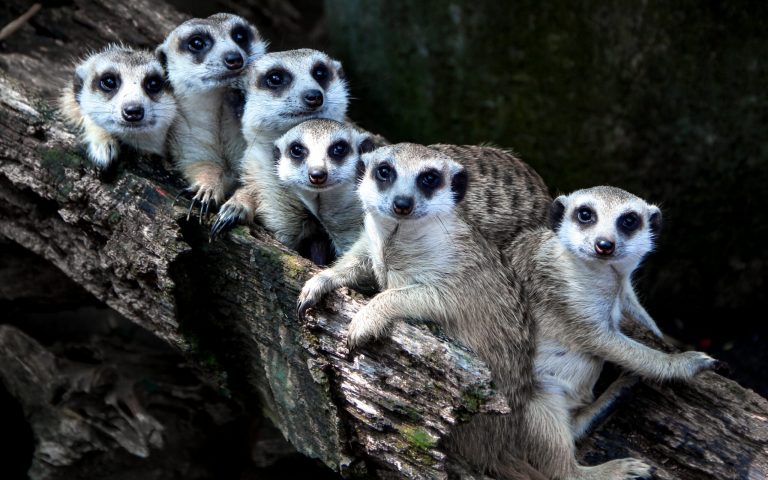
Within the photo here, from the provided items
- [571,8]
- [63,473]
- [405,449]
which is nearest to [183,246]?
[405,449]

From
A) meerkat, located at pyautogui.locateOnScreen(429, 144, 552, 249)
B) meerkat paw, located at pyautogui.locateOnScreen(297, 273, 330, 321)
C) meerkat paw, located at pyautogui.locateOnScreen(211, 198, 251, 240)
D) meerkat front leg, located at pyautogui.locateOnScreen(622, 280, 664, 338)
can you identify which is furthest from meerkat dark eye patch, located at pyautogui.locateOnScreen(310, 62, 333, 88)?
meerkat front leg, located at pyautogui.locateOnScreen(622, 280, 664, 338)

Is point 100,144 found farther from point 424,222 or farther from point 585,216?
point 585,216

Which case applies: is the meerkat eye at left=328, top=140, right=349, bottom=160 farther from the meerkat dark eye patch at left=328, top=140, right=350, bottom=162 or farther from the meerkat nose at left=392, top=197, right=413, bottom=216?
the meerkat nose at left=392, top=197, right=413, bottom=216

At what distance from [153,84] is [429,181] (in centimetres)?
132

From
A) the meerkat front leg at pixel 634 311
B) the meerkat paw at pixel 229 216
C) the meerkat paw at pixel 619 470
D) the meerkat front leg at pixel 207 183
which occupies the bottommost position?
the meerkat paw at pixel 619 470

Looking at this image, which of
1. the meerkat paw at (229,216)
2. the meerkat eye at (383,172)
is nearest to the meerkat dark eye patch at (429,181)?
the meerkat eye at (383,172)

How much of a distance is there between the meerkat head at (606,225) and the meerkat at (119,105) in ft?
5.41

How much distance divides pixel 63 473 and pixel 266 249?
164 cm

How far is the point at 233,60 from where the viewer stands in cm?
383

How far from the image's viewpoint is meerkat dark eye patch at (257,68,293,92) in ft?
12.3

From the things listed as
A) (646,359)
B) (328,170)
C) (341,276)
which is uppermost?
(328,170)

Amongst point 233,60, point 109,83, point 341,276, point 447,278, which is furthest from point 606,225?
point 109,83

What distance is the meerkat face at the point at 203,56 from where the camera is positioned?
385 cm

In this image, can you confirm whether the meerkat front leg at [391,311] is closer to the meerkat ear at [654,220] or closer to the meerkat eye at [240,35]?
the meerkat ear at [654,220]
